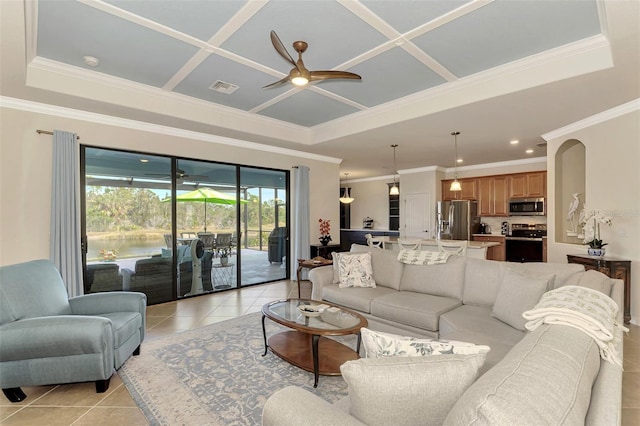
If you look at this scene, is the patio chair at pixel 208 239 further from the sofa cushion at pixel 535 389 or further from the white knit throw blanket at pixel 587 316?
the sofa cushion at pixel 535 389

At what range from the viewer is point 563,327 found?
4.08ft

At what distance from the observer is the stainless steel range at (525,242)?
23.0ft

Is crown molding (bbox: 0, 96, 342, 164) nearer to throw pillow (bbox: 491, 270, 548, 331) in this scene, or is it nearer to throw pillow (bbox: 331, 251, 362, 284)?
throw pillow (bbox: 331, 251, 362, 284)

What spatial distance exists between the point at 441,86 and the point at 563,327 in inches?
135

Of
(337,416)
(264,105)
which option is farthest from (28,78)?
(337,416)

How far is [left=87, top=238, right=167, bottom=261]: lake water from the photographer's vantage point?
4.31 m

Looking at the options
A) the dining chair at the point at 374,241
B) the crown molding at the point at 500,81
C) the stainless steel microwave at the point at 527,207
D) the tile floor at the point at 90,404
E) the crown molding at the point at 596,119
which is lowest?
the tile floor at the point at 90,404

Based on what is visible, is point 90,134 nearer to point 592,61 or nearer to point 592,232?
point 592,61

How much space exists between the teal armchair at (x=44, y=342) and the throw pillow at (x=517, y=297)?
322 cm

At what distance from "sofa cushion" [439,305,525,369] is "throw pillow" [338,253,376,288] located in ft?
3.94

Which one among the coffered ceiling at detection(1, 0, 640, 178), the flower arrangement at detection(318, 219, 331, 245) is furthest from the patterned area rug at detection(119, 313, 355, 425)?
the flower arrangement at detection(318, 219, 331, 245)

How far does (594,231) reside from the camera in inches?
165

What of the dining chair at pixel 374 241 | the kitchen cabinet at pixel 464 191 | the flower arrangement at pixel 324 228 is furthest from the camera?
the kitchen cabinet at pixel 464 191

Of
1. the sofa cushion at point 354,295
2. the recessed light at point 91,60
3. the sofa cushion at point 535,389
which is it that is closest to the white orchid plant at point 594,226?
the sofa cushion at point 354,295
